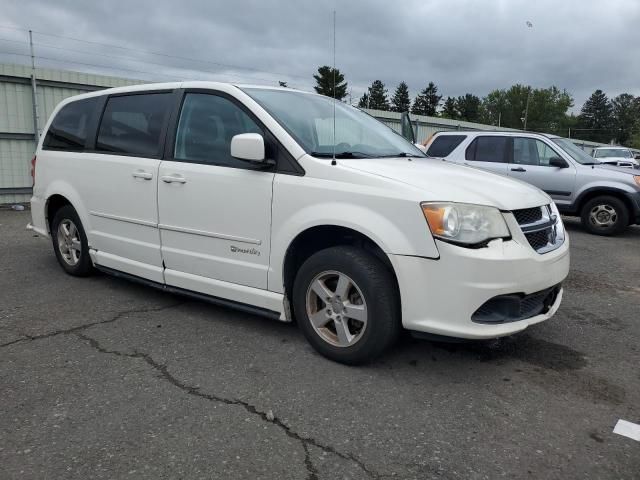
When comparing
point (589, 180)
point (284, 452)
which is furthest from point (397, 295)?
point (589, 180)

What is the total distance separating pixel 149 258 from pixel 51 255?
2.77 m

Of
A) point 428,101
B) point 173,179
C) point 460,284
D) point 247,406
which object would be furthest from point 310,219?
point 428,101

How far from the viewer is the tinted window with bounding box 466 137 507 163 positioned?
9852mm

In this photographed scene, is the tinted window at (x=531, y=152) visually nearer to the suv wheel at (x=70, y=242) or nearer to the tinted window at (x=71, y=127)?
the tinted window at (x=71, y=127)

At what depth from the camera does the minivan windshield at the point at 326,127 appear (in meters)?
3.63

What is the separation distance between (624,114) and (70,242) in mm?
143632

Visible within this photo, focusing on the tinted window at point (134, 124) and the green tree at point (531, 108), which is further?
the green tree at point (531, 108)

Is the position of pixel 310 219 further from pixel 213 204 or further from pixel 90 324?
pixel 90 324

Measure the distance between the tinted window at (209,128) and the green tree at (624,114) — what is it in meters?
130

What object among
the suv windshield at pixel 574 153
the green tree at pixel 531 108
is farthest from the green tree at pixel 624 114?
the suv windshield at pixel 574 153

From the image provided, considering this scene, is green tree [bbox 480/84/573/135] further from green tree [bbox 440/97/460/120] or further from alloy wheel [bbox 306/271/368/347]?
alloy wheel [bbox 306/271/368/347]

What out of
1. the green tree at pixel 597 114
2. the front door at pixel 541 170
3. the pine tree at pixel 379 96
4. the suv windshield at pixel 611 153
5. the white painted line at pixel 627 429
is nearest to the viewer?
the white painted line at pixel 627 429

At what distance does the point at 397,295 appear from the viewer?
10.2 feet

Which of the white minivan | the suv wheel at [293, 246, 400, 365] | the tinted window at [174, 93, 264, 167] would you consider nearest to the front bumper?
the white minivan
